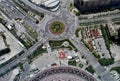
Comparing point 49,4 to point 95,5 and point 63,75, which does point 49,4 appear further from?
point 63,75

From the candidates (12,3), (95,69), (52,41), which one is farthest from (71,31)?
(12,3)

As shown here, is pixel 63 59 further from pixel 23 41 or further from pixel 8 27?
pixel 8 27

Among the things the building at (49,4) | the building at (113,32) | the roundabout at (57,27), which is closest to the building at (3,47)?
the roundabout at (57,27)

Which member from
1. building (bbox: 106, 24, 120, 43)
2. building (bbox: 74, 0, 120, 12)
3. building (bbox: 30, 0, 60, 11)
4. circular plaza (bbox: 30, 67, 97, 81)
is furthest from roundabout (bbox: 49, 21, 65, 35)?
building (bbox: 106, 24, 120, 43)

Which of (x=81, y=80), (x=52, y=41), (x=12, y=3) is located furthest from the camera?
(x=12, y=3)

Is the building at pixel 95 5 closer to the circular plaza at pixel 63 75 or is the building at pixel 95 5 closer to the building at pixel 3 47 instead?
the circular plaza at pixel 63 75
